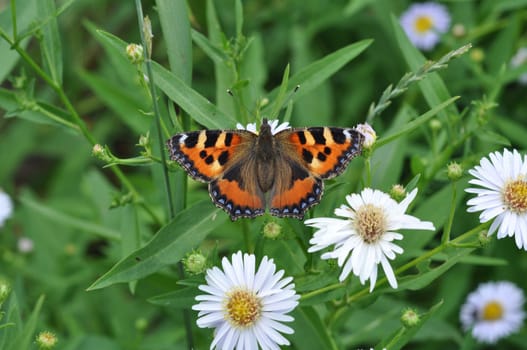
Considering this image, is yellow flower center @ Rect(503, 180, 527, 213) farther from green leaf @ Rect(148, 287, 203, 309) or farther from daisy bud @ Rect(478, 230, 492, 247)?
green leaf @ Rect(148, 287, 203, 309)

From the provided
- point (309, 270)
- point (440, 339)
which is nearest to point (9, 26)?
point (309, 270)

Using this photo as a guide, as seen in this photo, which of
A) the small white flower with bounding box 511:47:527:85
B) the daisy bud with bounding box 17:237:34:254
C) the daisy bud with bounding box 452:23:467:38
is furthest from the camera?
the small white flower with bounding box 511:47:527:85

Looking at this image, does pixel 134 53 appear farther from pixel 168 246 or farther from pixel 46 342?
pixel 46 342

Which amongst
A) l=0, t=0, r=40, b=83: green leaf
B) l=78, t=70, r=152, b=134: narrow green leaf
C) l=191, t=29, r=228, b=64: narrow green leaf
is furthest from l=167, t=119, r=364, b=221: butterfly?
l=78, t=70, r=152, b=134: narrow green leaf

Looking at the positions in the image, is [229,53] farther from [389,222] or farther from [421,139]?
[421,139]

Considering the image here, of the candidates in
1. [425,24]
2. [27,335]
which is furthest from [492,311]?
[27,335]

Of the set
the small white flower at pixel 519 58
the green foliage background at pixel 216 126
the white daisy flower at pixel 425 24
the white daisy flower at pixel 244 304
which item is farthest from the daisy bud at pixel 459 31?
the white daisy flower at pixel 244 304
